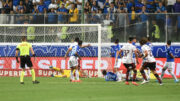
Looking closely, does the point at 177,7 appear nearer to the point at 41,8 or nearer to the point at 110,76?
the point at 110,76

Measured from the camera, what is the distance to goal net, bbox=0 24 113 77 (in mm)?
28000

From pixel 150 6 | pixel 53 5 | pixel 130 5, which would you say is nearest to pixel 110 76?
pixel 130 5

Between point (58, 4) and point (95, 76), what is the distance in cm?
581

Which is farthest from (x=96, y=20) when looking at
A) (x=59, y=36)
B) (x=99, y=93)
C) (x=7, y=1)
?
(x=99, y=93)

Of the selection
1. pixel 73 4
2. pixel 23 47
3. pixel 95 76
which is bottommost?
pixel 95 76

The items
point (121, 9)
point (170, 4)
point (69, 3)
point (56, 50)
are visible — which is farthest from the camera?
point (69, 3)

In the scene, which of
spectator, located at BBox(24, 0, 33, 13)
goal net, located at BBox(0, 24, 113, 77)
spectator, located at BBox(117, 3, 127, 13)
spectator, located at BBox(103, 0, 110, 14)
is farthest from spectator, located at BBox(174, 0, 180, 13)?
spectator, located at BBox(24, 0, 33, 13)

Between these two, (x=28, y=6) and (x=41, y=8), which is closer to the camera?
(x=41, y=8)

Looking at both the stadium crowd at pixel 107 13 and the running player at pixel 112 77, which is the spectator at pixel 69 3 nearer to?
the stadium crowd at pixel 107 13

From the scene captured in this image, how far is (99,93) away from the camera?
1636 centimetres

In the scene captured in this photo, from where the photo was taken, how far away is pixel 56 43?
2827cm

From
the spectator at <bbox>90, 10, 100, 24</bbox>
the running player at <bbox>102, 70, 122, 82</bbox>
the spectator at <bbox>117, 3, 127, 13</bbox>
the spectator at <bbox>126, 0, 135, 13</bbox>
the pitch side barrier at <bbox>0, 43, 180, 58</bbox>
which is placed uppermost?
the spectator at <bbox>126, 0, 135, 13</bbox>

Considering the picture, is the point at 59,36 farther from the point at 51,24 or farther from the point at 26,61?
the point at 26,61

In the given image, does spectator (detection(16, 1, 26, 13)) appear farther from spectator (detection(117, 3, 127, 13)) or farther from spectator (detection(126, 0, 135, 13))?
spectator (detection(126, 0, 135, 13))
